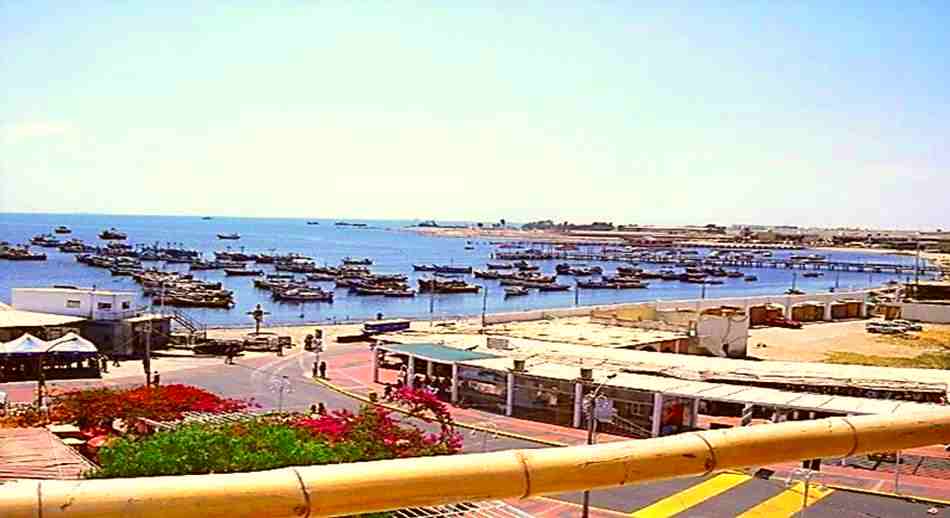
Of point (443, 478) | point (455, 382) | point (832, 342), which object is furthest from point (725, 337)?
point (443, 478)

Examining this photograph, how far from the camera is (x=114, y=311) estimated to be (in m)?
32.8

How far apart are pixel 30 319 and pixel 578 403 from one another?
1912 centimetres

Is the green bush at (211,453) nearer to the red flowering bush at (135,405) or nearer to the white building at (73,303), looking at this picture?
the red flowering bush at (135,405)

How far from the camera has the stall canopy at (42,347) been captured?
968 inches

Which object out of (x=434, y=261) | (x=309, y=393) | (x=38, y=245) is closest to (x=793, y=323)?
(x=309, y=393)

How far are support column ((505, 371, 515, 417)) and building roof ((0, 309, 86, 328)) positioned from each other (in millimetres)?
16094

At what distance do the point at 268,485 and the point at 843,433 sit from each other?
141 cm

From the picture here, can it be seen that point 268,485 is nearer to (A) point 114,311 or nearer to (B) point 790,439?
(B) point 790,439

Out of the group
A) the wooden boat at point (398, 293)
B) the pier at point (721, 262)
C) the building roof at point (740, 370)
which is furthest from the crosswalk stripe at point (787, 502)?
the pier at point (721, 262)

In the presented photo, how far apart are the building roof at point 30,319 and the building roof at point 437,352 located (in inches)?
444

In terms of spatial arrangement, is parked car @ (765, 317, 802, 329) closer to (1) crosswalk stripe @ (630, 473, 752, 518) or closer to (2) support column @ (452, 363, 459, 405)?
(2) support column @ (452, 363, 459, 405)

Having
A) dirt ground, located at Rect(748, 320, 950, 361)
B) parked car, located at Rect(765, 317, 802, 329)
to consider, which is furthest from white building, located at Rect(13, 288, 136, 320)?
parked car, located at Rect(765, 317, 802, 329)

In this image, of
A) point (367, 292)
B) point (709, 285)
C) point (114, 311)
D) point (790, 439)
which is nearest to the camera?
point (790, 439)

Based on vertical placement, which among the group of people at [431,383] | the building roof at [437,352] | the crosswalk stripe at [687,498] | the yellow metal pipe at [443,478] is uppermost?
the yellow metal pipe at [443,478]
